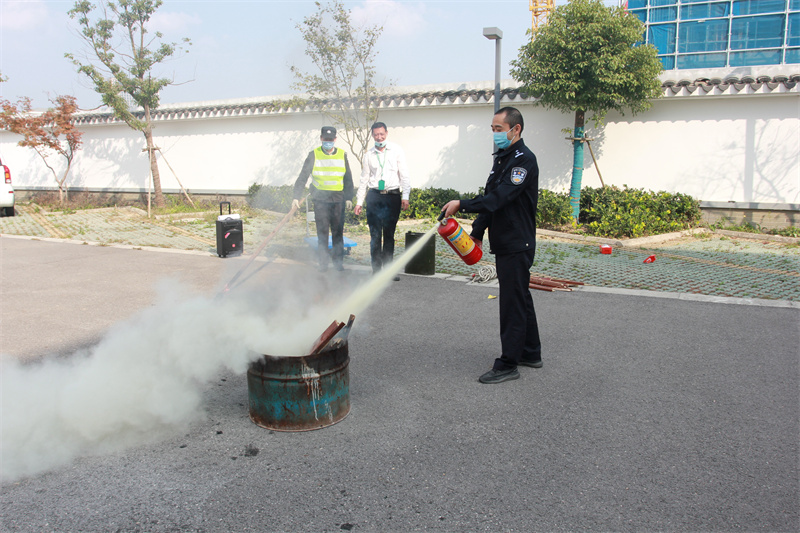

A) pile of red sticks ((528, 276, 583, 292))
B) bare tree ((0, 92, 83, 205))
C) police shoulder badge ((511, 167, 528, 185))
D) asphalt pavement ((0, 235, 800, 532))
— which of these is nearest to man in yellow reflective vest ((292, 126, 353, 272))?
asphalt pavement ((0, 235, 800, 532))

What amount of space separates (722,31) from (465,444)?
130 ft

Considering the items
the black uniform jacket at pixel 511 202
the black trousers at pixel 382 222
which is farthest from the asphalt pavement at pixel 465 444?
the black trousers at pixel 382 222

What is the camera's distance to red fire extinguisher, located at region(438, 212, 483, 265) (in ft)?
13.2

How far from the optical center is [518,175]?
12.8 ft

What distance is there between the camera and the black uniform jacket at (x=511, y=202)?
3904mm

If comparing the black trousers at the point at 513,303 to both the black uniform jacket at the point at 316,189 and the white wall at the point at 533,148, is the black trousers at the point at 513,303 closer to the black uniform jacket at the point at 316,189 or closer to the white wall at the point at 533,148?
the black uniform jacket at the point at 316,189

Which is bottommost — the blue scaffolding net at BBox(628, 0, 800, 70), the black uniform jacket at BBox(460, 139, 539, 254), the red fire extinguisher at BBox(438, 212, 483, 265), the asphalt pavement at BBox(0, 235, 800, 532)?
the asphalt pavement at BBox(0, 235, 800, 532)

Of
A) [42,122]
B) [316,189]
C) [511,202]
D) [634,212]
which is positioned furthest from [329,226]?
[42,122]

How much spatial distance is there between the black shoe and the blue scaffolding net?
34.7m

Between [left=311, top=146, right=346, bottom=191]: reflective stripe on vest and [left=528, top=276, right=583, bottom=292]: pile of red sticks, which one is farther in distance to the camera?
A: [left=311, top=146, right=346, bottom=191]: reflective stripe on vest

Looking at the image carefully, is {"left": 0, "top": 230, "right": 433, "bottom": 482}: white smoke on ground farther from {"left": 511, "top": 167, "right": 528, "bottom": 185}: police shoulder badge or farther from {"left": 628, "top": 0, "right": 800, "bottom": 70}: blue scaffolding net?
{"left": 628, "top": 0, "right": 800, "bottom": 70}: blue scaffolding net

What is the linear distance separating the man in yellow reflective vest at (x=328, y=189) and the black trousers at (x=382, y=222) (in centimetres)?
64

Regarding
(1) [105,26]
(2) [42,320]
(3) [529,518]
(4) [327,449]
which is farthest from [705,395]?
(1) [105,26]

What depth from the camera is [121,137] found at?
66.4 feet
